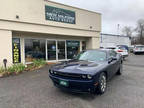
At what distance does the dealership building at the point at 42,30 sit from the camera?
7.43 meters

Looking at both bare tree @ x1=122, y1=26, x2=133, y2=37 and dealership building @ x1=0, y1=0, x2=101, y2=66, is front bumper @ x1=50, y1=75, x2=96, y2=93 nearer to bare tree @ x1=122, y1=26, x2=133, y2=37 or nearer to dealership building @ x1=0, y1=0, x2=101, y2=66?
dealership building @ x1=0, y1=0, x2=101, y2=66

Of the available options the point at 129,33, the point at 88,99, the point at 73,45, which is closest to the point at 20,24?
the point at 73,45

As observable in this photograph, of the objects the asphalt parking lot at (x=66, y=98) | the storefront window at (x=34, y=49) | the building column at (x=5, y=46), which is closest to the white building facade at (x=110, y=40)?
the storefront window at (x=34, y=49)

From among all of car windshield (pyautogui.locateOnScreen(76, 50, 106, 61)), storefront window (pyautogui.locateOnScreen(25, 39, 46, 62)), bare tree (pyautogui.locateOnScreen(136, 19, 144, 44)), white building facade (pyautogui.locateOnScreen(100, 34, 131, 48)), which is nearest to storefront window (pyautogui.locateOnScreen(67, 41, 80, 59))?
storefront window (pyautogui.locateOnScreen(25, 39, 46, 62))

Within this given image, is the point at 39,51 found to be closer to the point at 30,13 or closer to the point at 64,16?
the point at 30,13

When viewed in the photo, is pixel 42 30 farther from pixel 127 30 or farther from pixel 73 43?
pixel 127 30

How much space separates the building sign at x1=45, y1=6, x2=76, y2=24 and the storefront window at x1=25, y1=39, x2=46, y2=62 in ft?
7.55

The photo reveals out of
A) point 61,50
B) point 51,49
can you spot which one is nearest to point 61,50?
point 61,50

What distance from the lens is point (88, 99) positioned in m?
3.48

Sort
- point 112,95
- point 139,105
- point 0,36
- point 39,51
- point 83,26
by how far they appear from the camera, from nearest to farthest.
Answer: point 139,105, point 112,95, point 0,36, point 39,51, point 83,26

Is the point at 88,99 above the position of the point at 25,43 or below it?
below

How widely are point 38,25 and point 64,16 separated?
2.69m

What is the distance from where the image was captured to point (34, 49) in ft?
31.9

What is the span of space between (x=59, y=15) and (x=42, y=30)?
217 cm
